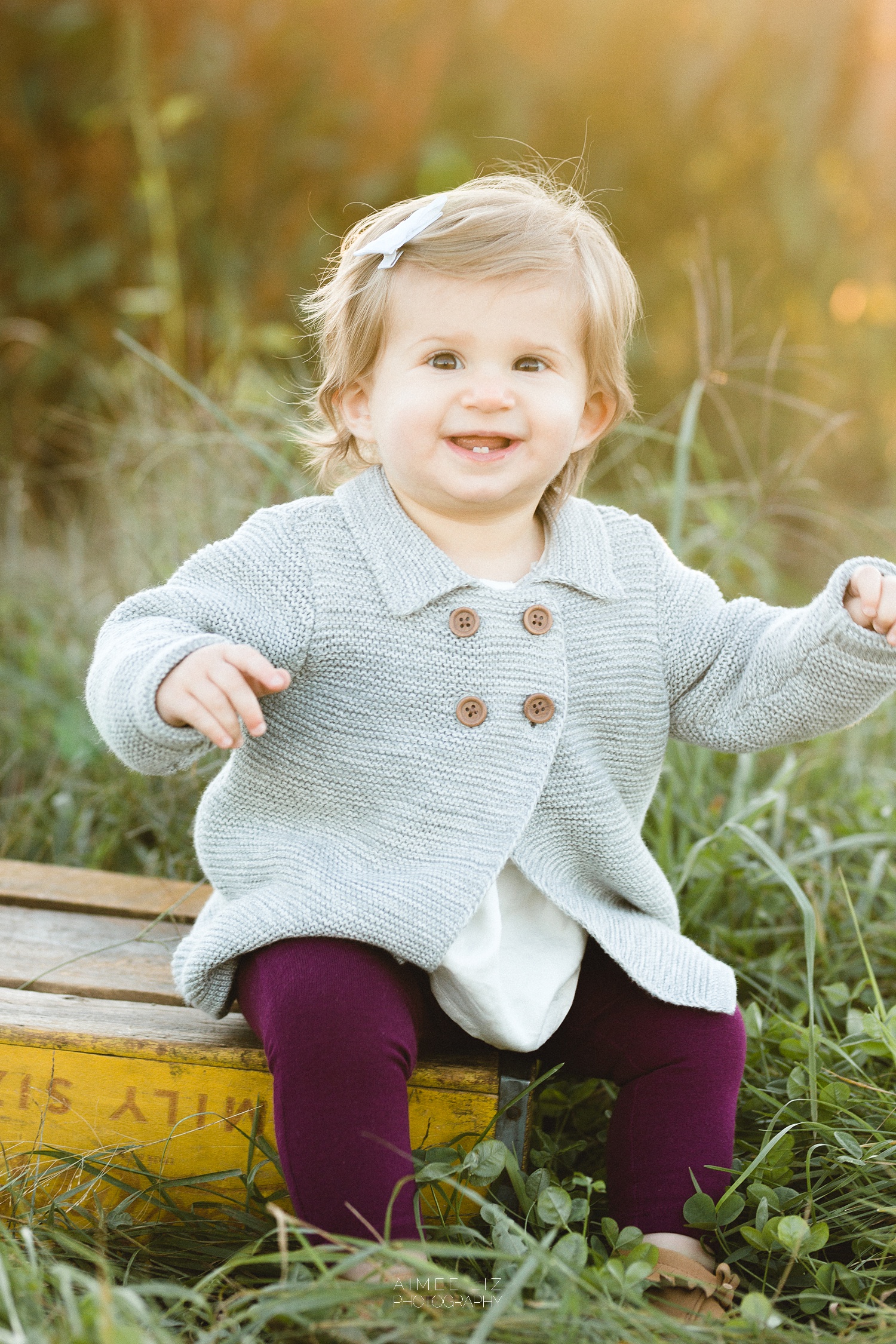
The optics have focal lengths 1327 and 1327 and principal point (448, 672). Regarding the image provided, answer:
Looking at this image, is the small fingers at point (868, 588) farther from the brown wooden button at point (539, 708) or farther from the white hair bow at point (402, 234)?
the white hair bow at point (402, 234)

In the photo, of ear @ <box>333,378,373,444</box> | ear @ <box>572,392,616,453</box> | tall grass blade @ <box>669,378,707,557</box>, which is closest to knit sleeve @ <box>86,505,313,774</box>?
ear @ <box>333,378,373,444</box>

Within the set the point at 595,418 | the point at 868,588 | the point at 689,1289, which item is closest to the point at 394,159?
the point at 595,418

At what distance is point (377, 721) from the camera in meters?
1.56

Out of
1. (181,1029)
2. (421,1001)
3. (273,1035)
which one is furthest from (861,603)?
(181,1029)

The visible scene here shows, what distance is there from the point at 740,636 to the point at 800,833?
2.56 feet

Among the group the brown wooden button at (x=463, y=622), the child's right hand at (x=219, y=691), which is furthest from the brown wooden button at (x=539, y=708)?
the child's right hand at (x=219, y=691)

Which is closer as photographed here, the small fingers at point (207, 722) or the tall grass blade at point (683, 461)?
the small fingers at point (207, 722)

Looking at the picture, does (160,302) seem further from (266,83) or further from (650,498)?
(650,498)

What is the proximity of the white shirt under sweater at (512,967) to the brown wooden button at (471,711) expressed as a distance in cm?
15

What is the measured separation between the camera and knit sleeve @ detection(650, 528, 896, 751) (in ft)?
5.07

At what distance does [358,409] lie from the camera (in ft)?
5.59

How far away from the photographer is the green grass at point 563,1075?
119 centimetres

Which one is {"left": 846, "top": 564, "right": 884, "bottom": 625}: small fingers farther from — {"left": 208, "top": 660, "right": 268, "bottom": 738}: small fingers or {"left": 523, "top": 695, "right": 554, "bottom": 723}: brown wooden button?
{"left": 208, "top": 660, "right": 268, "bottom": 738}: small fingers

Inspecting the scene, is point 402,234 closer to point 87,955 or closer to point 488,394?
point 488,394
